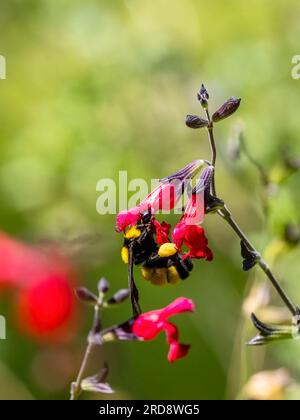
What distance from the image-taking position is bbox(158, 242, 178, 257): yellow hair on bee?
103cm

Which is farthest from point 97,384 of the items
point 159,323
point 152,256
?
point 152,256

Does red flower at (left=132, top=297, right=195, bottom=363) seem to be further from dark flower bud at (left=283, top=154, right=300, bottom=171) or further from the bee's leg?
dark flower bud at (left=283, top=154, right=300, bottom=171)

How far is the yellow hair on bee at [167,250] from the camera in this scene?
1028 mm

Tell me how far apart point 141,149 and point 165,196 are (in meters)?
1.47

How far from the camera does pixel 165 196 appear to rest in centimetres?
107

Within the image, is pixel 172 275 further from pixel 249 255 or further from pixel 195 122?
pixel 195 122

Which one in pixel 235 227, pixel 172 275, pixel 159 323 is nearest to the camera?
pixel 235 227

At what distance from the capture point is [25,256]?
234 centimetres

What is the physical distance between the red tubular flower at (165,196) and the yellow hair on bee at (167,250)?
0.22 feet

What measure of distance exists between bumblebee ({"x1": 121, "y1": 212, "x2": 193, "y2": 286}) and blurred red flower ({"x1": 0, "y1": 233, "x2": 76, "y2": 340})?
42.8 inches

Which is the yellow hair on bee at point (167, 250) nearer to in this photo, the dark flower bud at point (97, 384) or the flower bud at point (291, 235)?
the dark flower bud at point (97, 384)

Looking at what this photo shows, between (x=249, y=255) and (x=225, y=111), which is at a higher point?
(x=225, y=111)

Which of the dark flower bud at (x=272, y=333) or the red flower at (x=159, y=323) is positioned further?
the red flower at (x=159, y=323)

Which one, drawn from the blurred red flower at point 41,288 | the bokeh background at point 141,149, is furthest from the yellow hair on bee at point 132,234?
the blurred red flower at point 41,288
